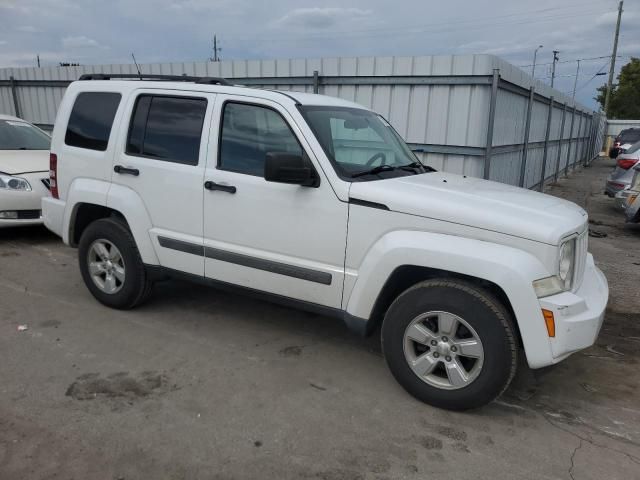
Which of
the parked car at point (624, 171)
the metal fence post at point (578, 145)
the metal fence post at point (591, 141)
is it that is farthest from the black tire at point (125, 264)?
the metal fence post at point (591, 141)

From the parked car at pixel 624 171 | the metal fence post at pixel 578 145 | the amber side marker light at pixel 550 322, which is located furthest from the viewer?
the metal fence post at pixel 578 145

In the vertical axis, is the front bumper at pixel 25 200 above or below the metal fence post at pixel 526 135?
below

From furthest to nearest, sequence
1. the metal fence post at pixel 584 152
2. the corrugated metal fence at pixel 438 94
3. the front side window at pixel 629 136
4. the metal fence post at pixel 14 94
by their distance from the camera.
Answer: the front side window at pixel 629 136
the metal fence post at pixel 584 152
the metal fence post at pixel 14 94
the corrugated metal fence at pixel 438 94

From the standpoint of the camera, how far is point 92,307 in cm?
486

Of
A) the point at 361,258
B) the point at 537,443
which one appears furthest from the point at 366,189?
the point at 537,443

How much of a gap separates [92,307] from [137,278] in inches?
26.2

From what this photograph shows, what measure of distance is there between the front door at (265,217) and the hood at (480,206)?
1.07 ft

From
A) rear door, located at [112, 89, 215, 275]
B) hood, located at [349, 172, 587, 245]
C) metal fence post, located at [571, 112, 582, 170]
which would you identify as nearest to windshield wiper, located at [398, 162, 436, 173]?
hood, located at [349, 172, 587, 245]

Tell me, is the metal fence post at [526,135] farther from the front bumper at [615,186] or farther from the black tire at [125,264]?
the black tire at [125,264]

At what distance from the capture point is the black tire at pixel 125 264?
4.53 m

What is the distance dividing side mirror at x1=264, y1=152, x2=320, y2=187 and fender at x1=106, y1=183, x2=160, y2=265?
4.70 ft

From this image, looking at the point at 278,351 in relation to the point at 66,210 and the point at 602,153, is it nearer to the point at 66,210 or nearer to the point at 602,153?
the point at 66,210

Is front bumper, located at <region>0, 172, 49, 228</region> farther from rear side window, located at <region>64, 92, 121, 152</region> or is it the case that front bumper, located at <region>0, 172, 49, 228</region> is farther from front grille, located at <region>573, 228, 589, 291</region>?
front grille, located at <region>573, 228, 589, 291</region>

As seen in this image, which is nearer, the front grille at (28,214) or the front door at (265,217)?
the front door at (265,217)
